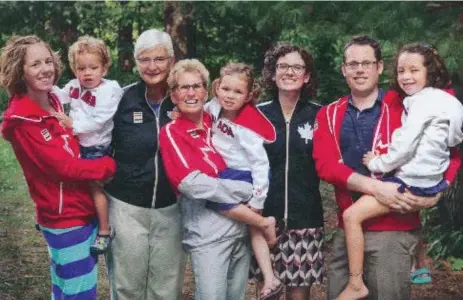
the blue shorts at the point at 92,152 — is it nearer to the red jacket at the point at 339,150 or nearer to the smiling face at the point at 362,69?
the red jacket at the point at 339,150

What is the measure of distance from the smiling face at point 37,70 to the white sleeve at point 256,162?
108cm

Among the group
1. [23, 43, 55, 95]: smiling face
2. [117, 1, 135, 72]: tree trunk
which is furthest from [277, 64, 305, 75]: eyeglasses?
[117, 1, 135, 72]: tree trunk

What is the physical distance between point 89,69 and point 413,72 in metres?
1.79

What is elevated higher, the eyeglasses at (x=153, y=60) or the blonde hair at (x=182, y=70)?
the eyeglasses at (x=153, y=60)

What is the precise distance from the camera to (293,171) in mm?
3826

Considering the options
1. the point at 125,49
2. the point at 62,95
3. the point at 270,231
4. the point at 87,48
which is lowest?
the point at 270,231

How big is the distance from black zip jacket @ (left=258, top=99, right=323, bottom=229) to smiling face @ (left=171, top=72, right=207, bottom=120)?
45 cm

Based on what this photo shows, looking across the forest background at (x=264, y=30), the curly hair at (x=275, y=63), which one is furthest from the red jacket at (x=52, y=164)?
the forest background at (x=264, y=30)

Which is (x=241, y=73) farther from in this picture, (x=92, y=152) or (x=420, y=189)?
(x=420, y=189)

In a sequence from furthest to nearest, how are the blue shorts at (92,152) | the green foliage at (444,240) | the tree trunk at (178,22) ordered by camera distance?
1. the tree trunk at (178,22)
2. the green foliage at (444,240)
3. the blue shorts at (92,152)

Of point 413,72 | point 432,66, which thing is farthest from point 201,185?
point 432,66

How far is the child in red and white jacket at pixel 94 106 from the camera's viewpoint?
12.0ft

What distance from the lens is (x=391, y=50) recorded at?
5355mm

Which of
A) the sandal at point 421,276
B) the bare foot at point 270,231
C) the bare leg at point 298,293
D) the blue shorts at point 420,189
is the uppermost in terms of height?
the blue shorts at point 420,189
